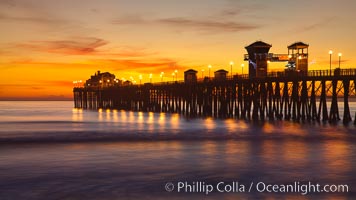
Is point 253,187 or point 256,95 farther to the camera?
point 256,95

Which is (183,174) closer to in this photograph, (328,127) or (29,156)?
Answer: (29,156)

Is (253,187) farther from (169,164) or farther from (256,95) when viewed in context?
(256,95)

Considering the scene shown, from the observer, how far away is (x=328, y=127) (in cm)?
3953

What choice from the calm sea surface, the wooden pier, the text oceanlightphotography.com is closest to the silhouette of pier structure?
the wooden pier

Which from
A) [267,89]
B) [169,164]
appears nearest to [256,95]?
[267,89]

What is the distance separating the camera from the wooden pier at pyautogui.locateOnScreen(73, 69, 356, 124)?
4294cm

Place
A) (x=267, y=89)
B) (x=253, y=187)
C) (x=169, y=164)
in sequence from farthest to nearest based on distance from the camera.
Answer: (x=267, y=89) → (x=169, y=164) → (x=253, y=187)

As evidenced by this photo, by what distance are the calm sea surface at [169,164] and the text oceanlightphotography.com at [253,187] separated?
0.65ft

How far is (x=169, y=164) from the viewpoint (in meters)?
22.2

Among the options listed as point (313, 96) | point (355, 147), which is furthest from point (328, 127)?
point (355, 147)

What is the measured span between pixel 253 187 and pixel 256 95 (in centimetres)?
3487

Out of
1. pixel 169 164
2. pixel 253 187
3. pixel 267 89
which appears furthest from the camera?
pixel 267 89

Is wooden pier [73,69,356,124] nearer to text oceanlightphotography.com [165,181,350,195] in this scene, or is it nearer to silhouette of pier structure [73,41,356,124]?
silhouette of pier structure [73,41,356,124]

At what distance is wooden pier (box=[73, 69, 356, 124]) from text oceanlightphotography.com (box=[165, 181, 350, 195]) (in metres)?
24.3
